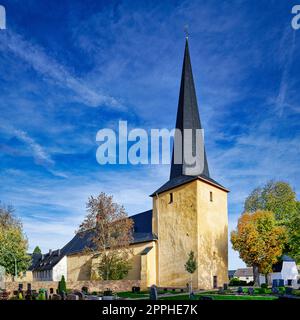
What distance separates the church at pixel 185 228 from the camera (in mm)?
38469

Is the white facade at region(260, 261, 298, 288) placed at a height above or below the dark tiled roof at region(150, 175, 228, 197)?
below

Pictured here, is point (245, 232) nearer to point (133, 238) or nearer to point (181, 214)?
Answer: point (181, 214)

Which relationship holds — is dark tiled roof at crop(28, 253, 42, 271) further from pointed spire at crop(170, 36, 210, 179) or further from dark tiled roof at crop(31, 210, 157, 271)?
pointed spire at crop(170, 36, 210, 179)

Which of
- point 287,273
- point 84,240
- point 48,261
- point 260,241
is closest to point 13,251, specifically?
point 84,240

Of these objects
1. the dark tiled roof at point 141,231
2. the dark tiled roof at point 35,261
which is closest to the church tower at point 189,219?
the dark tiled roof at point 141,231

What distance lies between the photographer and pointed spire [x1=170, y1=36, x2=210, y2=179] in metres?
42.7

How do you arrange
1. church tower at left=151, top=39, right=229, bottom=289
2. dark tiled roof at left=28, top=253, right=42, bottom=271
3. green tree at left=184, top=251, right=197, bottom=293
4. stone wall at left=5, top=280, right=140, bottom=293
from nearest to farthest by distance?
green tree at left=184, top=251, right=197, bottom=293 < stone wall at left=5, top=280, right=140, bottom=293 < church tower at left=151, top=39, right=229, bottom=289 < dark tiled roof at left=28, top=253, right=42, bottom=271

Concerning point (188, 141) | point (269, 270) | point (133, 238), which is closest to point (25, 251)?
point (133, 238)

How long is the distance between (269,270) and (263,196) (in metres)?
13.1

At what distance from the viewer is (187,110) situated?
43.8 meters

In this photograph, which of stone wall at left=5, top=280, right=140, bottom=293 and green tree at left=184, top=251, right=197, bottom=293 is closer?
green tree at left=184, top=251, right=197, bottom=293

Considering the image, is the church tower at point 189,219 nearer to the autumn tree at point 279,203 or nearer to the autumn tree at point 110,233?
the autumn tree at point 110,233

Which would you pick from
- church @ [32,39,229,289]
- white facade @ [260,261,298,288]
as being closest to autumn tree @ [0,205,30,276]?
church @ [32,39,229,289]

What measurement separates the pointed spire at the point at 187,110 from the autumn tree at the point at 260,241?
293 inches
